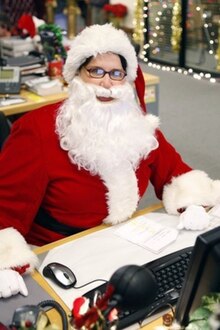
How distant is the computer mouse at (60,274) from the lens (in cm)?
124

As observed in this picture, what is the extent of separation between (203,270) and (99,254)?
58 cm

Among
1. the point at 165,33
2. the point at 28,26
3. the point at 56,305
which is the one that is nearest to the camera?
the point at 56,305

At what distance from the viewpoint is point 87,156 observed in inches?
60.5

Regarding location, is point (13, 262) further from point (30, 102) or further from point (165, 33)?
point (165, 33)

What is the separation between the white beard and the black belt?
146 millimetres

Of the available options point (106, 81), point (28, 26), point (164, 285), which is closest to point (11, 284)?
point (164, 285)

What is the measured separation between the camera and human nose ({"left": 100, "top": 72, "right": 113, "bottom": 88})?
156cm

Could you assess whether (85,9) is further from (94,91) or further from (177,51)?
(94,91)

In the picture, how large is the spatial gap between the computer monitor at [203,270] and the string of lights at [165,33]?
203 inches

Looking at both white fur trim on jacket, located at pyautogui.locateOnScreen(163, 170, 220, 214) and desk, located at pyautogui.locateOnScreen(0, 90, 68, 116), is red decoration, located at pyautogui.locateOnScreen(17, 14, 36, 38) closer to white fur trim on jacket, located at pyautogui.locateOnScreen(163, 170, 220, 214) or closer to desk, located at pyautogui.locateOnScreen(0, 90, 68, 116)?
desk, located at pyautogui.locateOnScreen(0, 90, 68, 116)

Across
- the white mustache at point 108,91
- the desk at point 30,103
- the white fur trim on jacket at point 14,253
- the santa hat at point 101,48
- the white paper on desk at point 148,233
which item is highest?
the santa hat at point 101,48

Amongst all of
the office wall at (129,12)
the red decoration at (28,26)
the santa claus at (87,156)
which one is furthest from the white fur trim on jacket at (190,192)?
the office wall at (129,12)

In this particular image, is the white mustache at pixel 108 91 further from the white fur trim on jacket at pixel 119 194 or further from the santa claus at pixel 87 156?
the white fur trim on jacket at pixel 119 194

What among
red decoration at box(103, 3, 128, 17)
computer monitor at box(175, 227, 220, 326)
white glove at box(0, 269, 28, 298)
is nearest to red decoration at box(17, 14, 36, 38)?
red decoration at box(103, 3, 128, 17)
